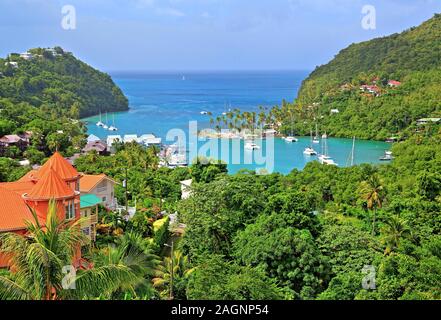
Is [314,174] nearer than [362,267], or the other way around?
[362,267]

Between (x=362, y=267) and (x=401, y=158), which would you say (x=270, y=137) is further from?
(x=362, y=267)

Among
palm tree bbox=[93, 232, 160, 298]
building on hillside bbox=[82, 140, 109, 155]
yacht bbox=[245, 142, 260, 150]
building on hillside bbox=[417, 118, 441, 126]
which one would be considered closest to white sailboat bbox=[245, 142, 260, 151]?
yacht bbox=[245, 142, 260, 150]

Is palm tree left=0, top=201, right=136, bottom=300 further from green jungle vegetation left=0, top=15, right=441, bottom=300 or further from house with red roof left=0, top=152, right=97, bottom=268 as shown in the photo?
house with red roof left=0, top=152, right=97, bottom=268

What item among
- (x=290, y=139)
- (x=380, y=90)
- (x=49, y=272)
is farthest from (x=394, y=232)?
(x=380, y=90)
